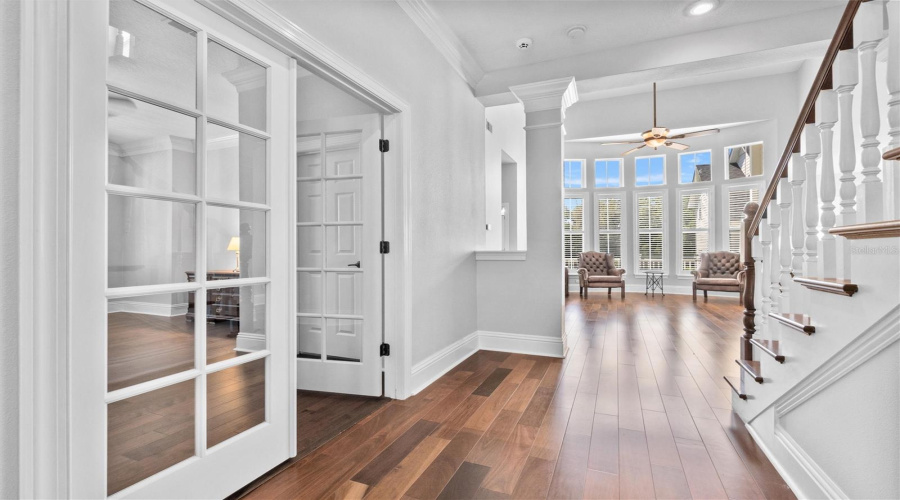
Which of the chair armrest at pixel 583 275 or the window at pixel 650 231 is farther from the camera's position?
the window at pixel 650 231

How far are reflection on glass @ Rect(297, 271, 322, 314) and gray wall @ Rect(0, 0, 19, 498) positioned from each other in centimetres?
180

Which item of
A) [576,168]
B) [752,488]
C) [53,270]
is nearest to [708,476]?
[752,488]

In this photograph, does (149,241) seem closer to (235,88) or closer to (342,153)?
(235,88)

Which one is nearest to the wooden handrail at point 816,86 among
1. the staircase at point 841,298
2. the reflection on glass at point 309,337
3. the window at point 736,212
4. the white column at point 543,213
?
the staircase at point 841,298

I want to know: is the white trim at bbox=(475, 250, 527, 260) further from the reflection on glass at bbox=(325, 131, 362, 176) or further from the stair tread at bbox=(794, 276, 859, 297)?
the stair tread at bbox=(794, 276, 859, 297)

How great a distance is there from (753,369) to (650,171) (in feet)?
25.8

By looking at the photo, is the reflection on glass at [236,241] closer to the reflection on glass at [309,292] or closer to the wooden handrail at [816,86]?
the reflection on glass at [309,292]

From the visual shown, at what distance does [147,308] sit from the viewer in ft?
4.57

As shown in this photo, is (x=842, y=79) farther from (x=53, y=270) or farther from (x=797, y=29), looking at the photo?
(x=53, y=270)

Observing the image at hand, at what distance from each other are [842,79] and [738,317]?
5296 millimetres

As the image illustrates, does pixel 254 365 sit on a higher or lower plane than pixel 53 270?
lower

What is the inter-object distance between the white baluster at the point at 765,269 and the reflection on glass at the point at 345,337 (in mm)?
2451

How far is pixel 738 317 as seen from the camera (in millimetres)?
5801

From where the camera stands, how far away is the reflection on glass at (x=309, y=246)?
2900 millimetres
